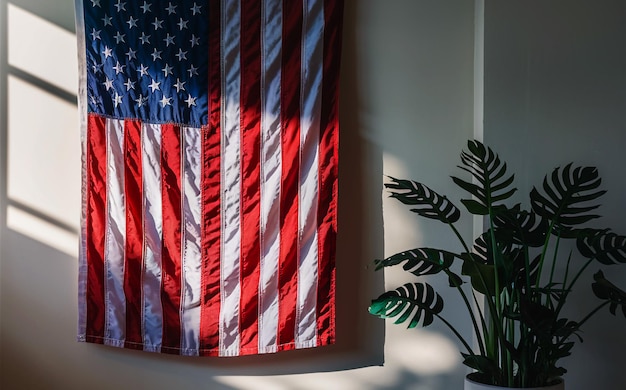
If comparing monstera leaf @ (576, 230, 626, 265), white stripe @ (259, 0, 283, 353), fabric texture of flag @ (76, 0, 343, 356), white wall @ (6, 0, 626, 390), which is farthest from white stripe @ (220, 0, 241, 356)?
monstera leaf @ (576, 230, 626, 265)

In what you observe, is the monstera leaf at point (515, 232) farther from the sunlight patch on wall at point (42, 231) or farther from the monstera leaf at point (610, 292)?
the sunlight patch on wall at point (42, 231)

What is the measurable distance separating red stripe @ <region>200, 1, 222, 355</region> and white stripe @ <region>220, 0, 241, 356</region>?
0.03 metres

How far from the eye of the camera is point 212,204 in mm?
3438

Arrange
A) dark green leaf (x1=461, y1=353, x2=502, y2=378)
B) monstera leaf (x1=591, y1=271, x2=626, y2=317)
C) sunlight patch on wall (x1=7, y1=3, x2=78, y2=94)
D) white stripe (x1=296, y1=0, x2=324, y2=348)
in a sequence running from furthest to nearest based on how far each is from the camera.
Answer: sunlight patch on wall (x1=7, y1=3, x2=78, y2=94)
white stripe (x1=296, y1=0, x2=324, y2=348)
dark green leaf (x1=461, y1=353, x2=502, y2=378)
monstera leaf (x1=591, y1=271, x2=626, y2=317)

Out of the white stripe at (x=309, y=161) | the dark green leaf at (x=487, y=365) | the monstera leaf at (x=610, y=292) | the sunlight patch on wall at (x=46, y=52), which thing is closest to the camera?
the monstera leaf at (x=610, y=292)

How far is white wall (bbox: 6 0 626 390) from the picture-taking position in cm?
347

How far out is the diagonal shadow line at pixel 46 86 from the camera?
3537 millimetres

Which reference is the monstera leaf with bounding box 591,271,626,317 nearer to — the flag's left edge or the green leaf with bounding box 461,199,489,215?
the green leaf with bounding box 461,199,489,215

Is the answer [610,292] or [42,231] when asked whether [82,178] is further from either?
[610,292]

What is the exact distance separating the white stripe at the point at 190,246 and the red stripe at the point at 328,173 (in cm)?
58

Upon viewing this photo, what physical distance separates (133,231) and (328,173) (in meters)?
0.97

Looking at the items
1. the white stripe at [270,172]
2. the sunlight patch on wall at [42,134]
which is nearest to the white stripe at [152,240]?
the sunlight patch on wall at [42,134]

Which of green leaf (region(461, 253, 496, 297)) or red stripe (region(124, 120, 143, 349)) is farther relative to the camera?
red stripe (region(124, 120, 143, 349))

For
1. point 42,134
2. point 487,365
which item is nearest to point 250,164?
point 42,134
